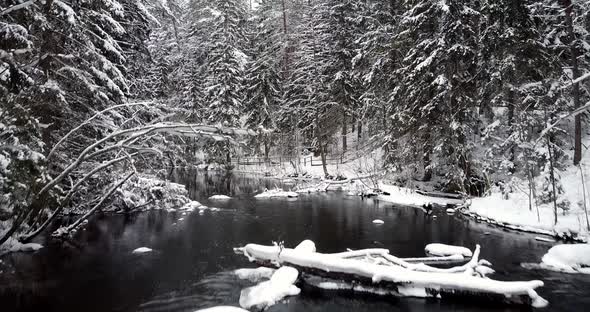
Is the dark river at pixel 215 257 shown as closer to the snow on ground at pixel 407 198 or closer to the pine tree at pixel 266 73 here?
the snow on ground at pixel 407 198

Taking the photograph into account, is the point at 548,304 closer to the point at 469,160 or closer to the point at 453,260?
the point at 453,260

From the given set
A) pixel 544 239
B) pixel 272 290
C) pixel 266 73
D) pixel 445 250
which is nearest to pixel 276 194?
pixel 445 250

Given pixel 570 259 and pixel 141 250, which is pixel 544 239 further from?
pixel 141 250

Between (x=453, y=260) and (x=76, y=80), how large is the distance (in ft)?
44.4

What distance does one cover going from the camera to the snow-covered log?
7.54 m

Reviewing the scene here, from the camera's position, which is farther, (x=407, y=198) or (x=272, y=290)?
(x=407, y=198)

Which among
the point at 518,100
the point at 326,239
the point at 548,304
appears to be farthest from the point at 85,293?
the point at 518,100

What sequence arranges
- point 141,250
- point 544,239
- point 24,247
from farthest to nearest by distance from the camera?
point 544,239 < point 141,250 < point 24,247

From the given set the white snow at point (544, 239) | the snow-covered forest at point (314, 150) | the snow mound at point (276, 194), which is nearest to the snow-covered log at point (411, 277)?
the snow-covered forest at point (314, 150)

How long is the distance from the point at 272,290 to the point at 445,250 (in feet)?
18.2

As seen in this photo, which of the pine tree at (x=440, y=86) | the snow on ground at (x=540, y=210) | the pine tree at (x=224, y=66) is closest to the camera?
the snow on ground at (x=540, y=210)

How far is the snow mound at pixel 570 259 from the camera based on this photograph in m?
9.55

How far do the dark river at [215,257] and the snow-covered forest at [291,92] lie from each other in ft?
4.74

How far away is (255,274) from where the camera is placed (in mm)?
9523
